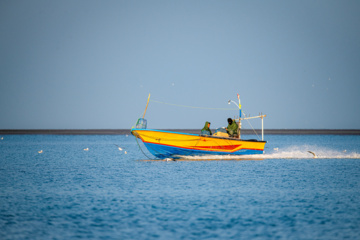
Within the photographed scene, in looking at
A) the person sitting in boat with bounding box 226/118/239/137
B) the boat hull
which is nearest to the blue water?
the boat hull

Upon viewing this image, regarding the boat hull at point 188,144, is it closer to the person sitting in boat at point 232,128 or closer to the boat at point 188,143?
the boat at point 188,143

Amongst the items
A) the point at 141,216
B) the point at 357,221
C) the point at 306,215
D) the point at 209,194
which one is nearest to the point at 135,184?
the point at 209,194

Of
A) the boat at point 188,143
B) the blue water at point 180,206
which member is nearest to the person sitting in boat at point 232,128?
the boat at point 188,143

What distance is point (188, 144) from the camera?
29891 mm

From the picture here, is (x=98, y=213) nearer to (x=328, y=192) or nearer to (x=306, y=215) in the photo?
(x=306, y=215)

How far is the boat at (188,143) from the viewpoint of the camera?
29391mm

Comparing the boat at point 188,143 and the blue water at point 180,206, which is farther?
the boat at point 188,143

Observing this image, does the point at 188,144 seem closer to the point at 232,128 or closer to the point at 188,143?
the point at 188,143

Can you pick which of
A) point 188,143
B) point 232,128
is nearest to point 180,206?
point 188,143

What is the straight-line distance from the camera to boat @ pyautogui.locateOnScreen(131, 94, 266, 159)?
96.4 ft

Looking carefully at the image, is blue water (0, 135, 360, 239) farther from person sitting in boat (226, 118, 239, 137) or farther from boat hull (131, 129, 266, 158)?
person sitting in boat (226, 118, 239, 137)

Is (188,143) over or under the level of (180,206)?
over

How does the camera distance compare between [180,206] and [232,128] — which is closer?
[180,206]

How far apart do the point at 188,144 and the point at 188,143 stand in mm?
95
